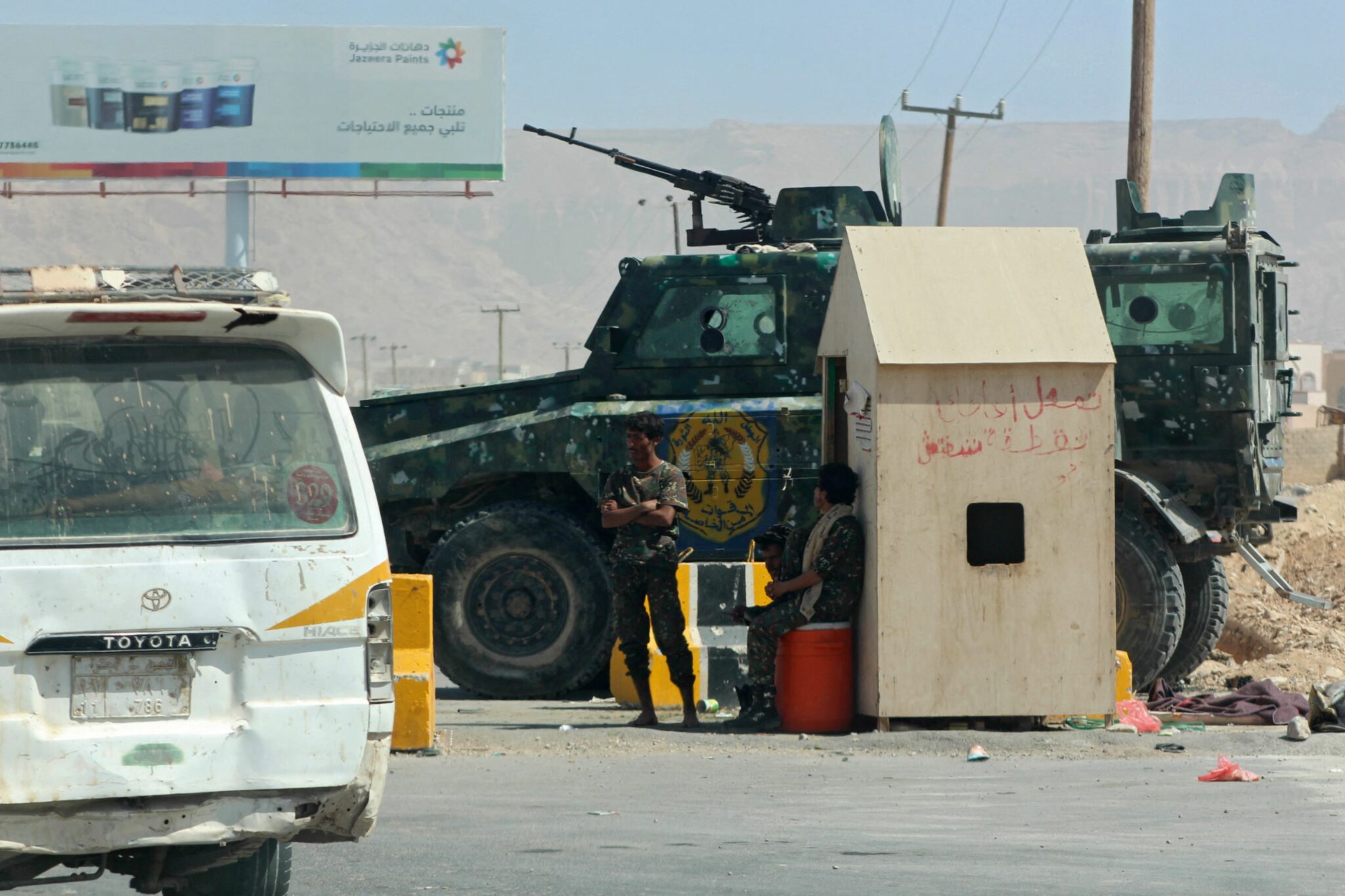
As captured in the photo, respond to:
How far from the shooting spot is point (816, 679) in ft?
32.7

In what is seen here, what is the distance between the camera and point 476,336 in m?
180

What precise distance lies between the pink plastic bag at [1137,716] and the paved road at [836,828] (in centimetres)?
100

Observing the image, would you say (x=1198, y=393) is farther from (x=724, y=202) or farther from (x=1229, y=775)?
(x=724, y=202)

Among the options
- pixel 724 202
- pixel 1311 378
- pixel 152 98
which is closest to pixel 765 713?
pixel 724 202

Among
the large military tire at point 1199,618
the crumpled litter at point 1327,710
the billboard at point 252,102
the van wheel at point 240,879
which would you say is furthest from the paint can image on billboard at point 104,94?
the van wheel at point 240,879

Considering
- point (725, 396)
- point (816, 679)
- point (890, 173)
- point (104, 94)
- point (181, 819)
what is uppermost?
Answer: point (104, 94)

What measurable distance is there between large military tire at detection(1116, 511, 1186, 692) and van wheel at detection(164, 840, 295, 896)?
7144mm

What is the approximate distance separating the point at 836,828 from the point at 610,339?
547 centimetres

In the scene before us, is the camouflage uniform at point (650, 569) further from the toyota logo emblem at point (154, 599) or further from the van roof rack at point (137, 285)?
the toyota logo emblem at point (154, 599)

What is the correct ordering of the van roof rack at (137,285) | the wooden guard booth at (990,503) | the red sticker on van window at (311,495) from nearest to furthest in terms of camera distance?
the red sticker on van window at (311,495), the van roof rack at (137,285), the wooden guard booth at (990,503)

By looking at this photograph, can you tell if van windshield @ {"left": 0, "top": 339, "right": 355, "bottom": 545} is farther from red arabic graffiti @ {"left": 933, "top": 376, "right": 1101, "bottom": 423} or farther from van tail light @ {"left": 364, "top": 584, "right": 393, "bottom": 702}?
red arabic graffiti @ {"left": 933, "top": 376, "right": 1101, "bottom": 423}

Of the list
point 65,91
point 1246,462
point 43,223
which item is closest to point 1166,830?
point 1246,462

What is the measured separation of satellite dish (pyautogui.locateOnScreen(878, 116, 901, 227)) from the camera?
13.5 m

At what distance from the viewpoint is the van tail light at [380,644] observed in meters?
5.09
